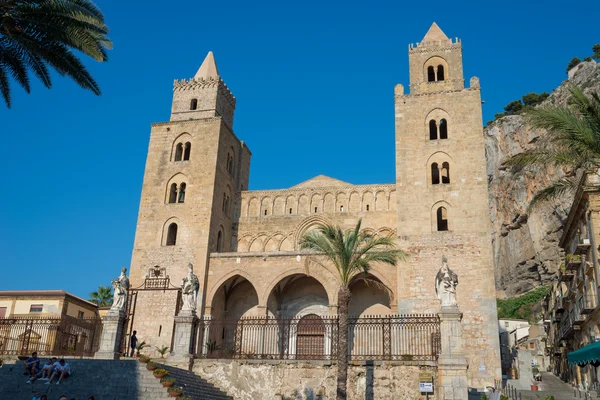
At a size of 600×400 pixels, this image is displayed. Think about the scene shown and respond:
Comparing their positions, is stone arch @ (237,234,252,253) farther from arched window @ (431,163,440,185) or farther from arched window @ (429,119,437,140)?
arched window @ (429,119,437,140)

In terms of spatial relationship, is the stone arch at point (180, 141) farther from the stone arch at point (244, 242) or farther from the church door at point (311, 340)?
the church door at point (311, 340)

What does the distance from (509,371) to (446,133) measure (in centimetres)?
1437

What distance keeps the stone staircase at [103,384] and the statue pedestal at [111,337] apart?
3.48 feet

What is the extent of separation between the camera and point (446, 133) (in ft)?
101

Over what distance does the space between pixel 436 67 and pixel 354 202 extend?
343 inches

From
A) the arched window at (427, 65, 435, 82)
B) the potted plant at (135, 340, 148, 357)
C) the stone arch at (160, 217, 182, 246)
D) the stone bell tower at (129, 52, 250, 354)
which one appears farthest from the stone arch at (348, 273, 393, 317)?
the arched window at (427, 65, 435, 82)

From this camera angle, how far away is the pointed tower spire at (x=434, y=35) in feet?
110

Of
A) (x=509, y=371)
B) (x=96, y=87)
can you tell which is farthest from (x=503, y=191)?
(x=96, y=87)

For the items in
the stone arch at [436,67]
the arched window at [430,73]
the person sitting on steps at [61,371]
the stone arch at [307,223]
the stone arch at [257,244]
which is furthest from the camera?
the stone arch at [257,244]

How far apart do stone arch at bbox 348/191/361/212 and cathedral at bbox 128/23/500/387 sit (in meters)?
0.06

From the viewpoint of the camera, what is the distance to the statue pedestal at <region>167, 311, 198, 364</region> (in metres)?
18.8

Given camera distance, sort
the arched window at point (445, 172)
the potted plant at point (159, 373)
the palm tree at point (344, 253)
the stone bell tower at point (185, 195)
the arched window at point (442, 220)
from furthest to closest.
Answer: the arched window at point (445, 172) < the arched window at point (442, 220) < the stone bell tower at point (185, 195) < the palm tree at point (344, 253) < the potted plant at point (159, 373)

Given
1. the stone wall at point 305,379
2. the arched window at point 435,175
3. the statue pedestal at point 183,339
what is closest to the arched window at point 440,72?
the arched window at point 435,175

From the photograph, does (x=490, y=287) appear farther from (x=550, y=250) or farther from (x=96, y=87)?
(x=550, y=250)
